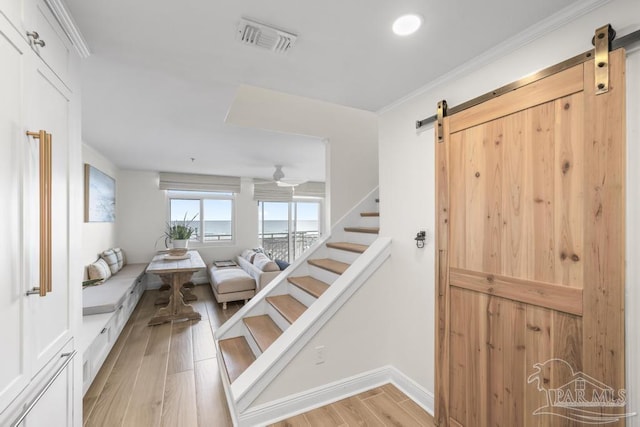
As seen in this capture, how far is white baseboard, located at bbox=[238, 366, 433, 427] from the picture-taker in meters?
1.67

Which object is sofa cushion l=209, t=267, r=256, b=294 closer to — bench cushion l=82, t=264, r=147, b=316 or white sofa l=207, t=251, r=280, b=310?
white sofa l=207, t=251, r=280, b=310

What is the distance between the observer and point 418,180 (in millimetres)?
1896

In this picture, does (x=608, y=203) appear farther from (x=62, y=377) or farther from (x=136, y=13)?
(x=62, y=377)

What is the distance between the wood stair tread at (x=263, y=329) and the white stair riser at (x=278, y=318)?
0.03 m

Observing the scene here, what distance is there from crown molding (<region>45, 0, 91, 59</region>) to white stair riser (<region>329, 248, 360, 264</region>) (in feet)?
7.40

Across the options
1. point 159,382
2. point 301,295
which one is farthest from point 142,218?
point 301,295

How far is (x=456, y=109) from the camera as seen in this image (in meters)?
1.63

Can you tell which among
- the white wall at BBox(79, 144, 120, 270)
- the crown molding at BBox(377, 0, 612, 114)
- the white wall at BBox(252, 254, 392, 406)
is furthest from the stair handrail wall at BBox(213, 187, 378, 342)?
the white wall at BBox(79, 144, 120, 270)

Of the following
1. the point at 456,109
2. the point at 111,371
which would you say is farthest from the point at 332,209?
the point at 111,371

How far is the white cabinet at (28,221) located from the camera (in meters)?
0.81

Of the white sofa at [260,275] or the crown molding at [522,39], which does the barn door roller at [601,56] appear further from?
the white sofa at [260,275]

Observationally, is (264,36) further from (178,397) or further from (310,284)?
(178,397)

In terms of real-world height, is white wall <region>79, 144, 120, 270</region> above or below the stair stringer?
above

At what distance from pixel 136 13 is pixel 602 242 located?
6.93ft
